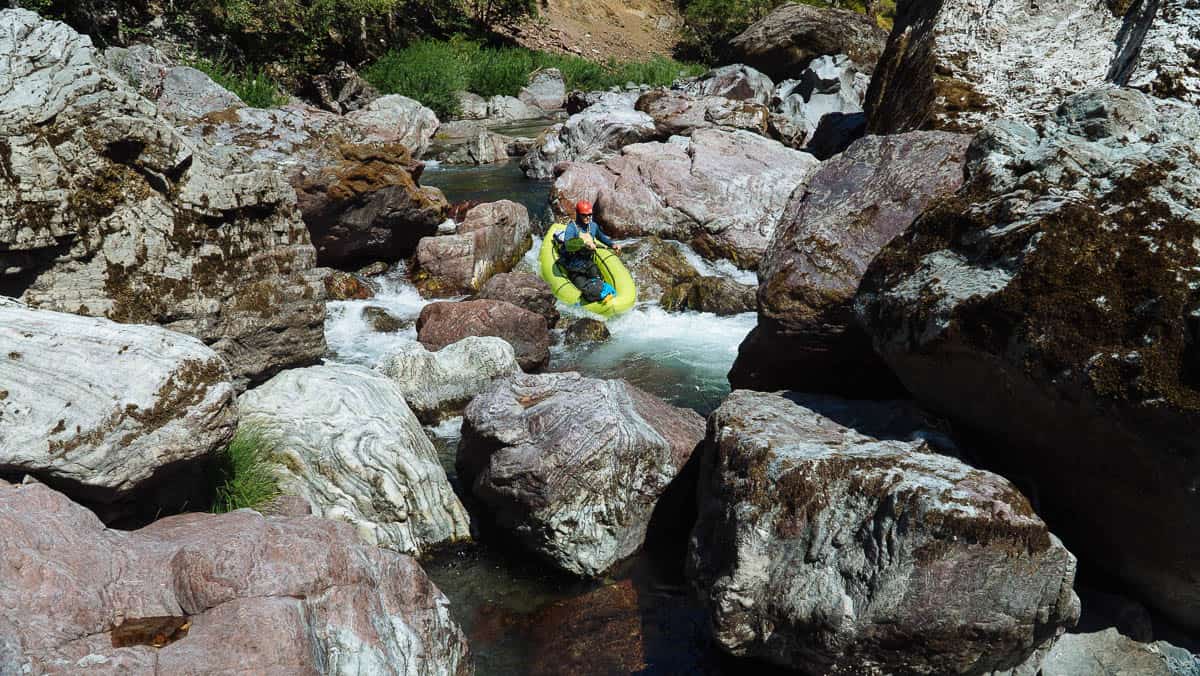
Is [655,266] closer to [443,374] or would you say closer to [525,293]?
[525,293]

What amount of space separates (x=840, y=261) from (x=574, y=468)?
6.27ft

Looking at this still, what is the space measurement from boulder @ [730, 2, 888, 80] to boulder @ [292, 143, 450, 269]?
47.6 feet

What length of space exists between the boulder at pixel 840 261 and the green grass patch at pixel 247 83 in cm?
1257

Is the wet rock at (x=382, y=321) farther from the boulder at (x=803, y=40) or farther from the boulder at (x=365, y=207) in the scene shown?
the boulder at (x=803, y=40)

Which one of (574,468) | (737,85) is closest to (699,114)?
(737,85)

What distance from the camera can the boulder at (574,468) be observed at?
15.8ft

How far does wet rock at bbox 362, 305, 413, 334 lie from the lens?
9141 millimetres

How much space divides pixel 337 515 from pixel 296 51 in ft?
59.6

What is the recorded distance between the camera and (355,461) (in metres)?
4.96

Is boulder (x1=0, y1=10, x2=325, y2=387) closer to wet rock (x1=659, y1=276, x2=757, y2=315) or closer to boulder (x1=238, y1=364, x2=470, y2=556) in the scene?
boulder (x1=238, y1=364, x2=470, y2=556)

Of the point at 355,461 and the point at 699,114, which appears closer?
the point at 355,461

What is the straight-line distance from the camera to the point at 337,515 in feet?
15.7

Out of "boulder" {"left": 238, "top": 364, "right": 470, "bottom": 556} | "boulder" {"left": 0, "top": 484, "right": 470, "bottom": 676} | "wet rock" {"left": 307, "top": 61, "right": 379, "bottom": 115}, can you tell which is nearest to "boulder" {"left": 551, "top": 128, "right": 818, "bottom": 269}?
"boulder" {"left": 238, "top": 364, "right": 470, "bottom": 556}

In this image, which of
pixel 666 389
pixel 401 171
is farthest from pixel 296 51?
pixel 666 389
